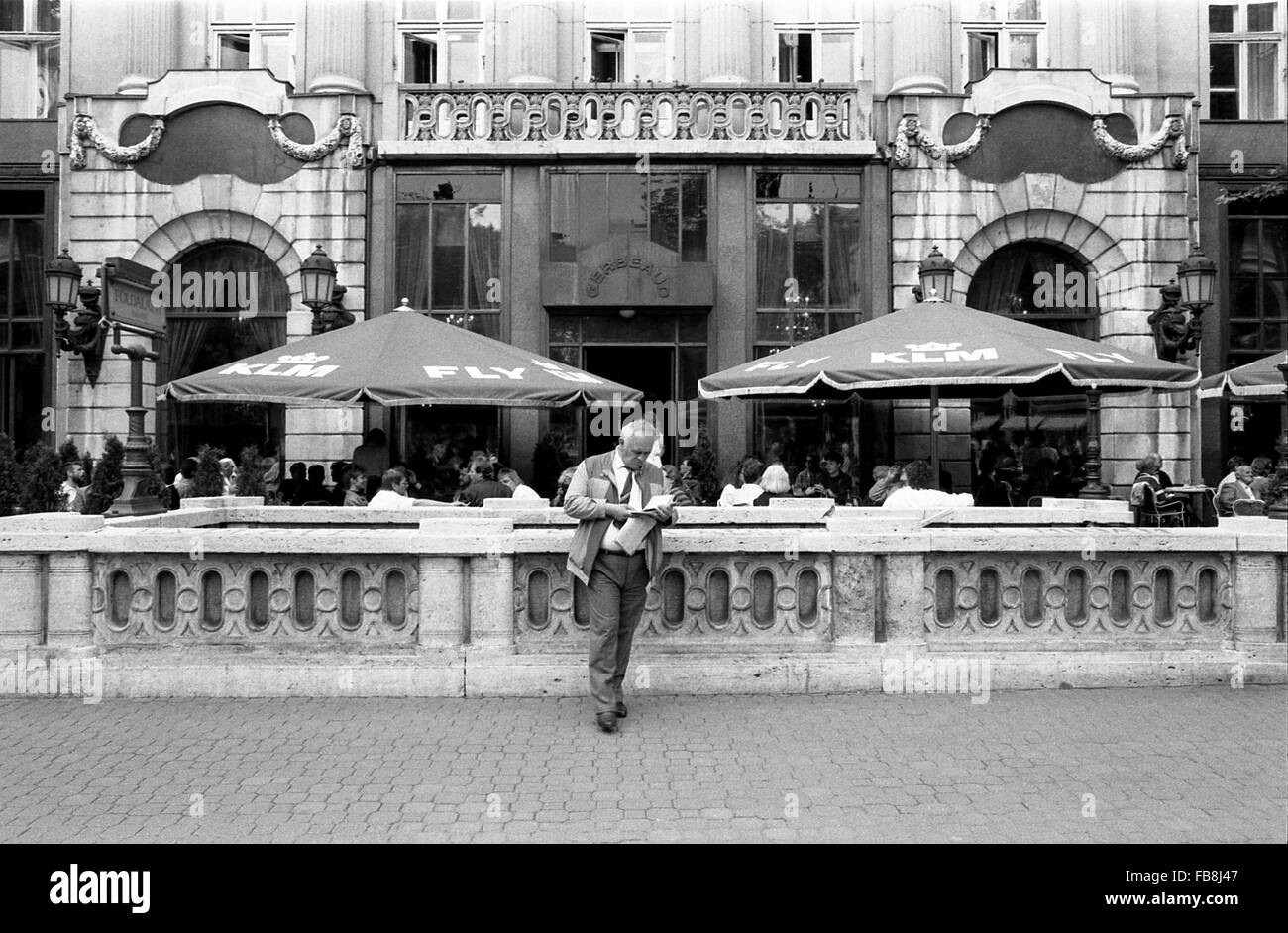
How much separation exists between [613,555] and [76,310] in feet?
44.0

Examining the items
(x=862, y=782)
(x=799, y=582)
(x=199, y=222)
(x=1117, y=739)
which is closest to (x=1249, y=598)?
(x=1117, y=739)

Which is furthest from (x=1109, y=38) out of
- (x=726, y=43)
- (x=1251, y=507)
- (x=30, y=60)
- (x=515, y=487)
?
(x=30, y=60)

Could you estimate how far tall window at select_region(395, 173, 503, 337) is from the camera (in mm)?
18266

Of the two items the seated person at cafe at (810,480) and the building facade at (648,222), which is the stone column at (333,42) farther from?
the seated person at cafe at (810,480)

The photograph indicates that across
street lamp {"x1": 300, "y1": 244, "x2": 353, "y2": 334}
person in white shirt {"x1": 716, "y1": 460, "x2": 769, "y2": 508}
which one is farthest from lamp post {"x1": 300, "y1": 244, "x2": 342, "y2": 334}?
person in white shirt {"x1": 716, "y1": 460, "x2": 769, "y2": 508}

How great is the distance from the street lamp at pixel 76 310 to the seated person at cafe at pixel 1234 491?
1413 cm

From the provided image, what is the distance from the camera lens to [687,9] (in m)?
19.4

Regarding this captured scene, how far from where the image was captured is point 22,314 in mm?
19625

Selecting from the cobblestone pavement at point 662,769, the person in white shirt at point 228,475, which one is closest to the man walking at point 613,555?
the cobblestone pavement at point 662,769

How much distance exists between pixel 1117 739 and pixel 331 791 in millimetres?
4522

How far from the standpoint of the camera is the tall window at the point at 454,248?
719 inches

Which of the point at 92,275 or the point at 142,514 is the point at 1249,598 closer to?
the point at 142,514
